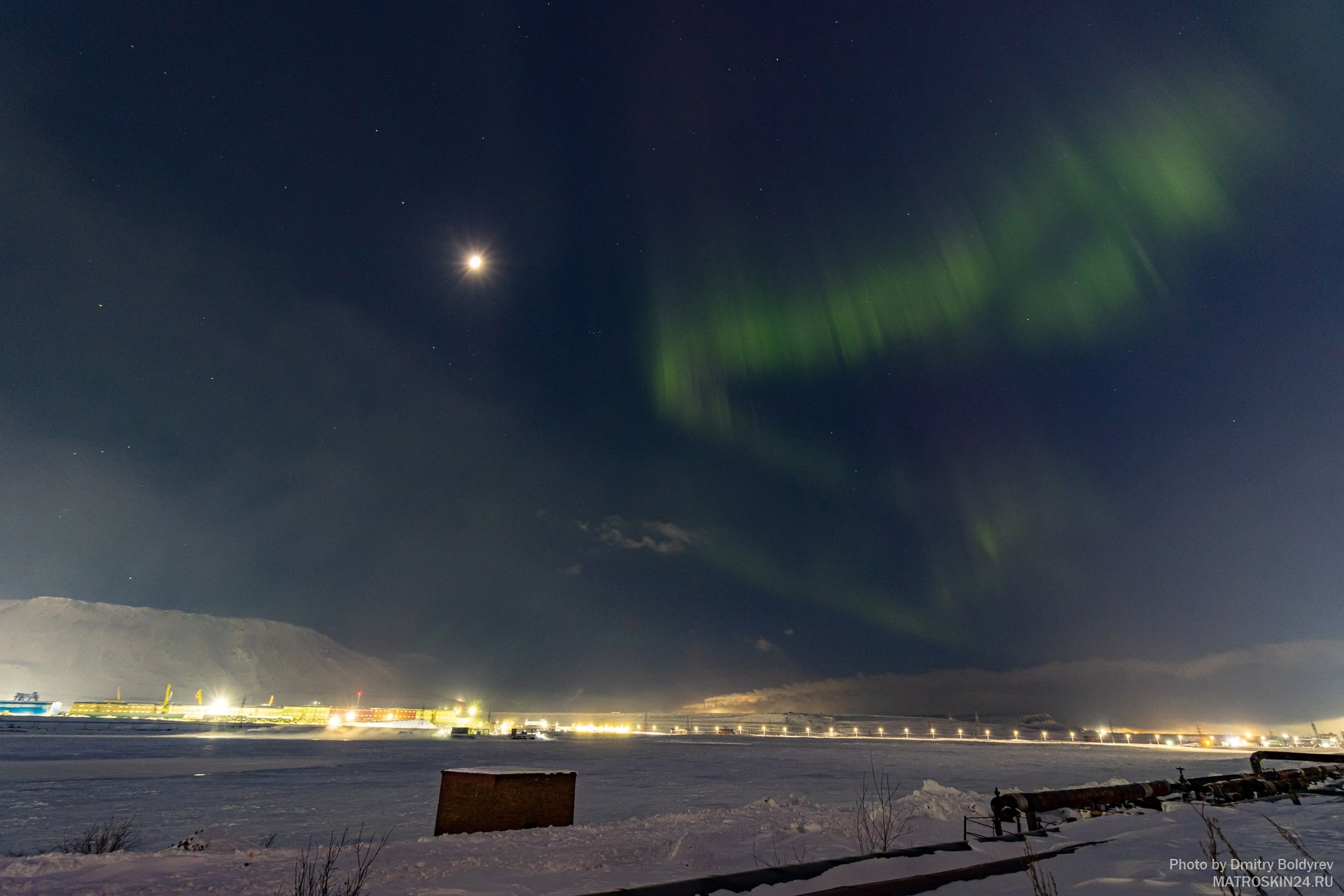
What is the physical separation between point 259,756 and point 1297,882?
68.9 meters

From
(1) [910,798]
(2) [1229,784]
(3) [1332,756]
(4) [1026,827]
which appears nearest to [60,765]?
(1) [910,798]

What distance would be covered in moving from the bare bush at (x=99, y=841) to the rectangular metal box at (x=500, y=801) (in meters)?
7.12

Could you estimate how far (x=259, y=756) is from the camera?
184 feet

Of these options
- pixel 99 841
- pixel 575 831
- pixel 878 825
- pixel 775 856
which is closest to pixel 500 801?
pixel 575 831

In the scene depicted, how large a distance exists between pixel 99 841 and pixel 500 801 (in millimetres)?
10109

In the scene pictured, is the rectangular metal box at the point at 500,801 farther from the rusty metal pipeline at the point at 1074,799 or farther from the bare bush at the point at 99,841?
the rusty metal pipeline at the point at 1074,799

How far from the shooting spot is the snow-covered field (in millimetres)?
10828

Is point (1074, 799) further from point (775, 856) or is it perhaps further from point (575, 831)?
point (575, 831)

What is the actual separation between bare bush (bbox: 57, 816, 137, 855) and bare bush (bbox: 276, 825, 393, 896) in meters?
4.84

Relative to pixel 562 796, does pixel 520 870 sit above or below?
below

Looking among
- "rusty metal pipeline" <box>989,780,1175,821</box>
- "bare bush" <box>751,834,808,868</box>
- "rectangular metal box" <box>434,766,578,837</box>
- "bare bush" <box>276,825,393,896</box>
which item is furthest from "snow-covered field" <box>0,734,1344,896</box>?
"rusty metal pipeline" <box>989,780,1175,821</box>

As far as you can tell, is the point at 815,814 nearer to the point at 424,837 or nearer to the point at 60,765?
the point at 424,837

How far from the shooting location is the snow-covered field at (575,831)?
1083 centimetres

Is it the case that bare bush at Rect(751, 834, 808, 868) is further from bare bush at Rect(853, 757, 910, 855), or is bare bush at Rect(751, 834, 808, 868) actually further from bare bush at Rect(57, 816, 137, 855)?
bare bush at Rect(57, 816, 137, 855)
